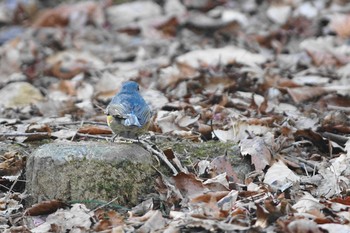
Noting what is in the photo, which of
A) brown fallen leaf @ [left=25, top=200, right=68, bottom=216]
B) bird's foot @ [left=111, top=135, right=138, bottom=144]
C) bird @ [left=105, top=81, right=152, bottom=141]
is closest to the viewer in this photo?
brown fallen leaf @ [left=25, top=200, right=68, bottom=216]

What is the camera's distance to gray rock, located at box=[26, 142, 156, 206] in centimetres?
433

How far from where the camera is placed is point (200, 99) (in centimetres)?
687

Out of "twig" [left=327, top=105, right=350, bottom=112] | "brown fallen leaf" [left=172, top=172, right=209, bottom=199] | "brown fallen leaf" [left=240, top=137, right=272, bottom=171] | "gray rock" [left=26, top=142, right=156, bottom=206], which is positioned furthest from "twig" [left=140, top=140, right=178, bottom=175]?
"twig" [left=327, top=105, right=350, bottom=112]

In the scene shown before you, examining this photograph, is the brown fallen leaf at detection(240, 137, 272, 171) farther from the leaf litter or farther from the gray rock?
the gray rock

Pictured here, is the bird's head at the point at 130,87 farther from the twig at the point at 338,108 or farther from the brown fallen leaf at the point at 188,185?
the twig at the point at 338,108

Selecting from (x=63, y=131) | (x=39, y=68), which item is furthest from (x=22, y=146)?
(x=39, y=68)

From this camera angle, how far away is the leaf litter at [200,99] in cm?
420

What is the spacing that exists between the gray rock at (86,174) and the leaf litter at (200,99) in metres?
0.10

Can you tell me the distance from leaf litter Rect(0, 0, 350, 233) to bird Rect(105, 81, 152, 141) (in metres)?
0.28

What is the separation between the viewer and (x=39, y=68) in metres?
8.83

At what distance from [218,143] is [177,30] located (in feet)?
16.0

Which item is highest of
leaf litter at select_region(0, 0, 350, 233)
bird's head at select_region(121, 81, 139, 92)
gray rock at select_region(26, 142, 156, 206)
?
bird's head at select_region(121, 81, 139, 92)

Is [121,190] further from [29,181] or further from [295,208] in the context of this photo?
[295,208]

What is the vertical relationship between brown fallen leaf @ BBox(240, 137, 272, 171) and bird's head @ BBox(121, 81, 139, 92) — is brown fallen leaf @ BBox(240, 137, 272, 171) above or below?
below
